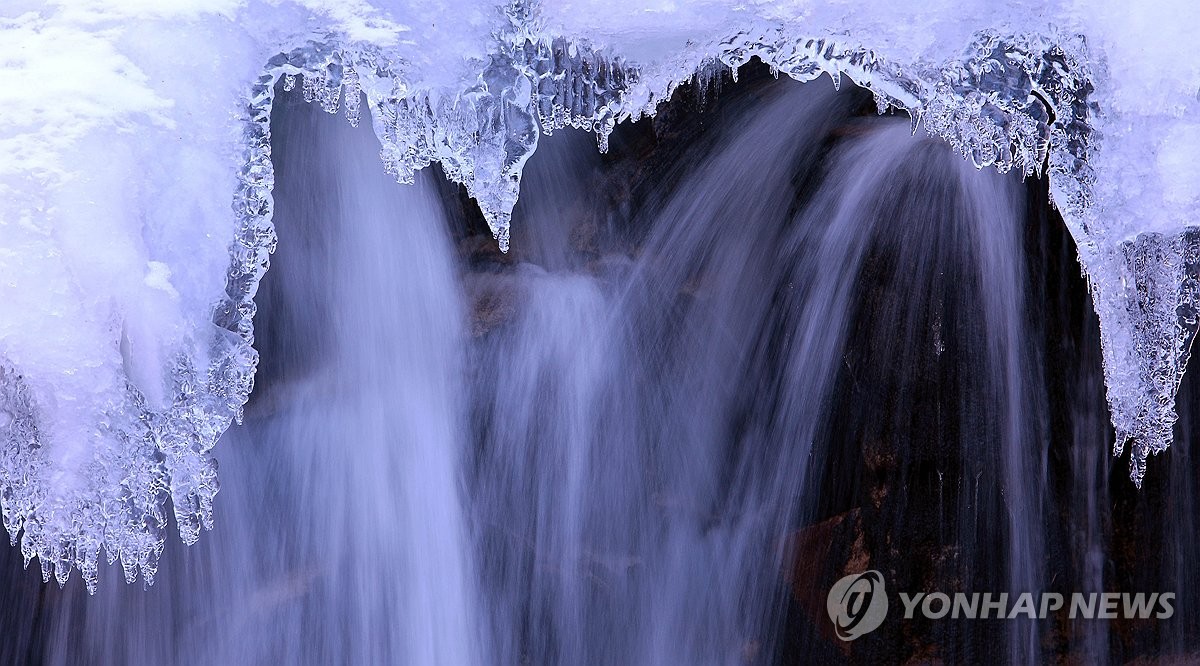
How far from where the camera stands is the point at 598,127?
214 cm

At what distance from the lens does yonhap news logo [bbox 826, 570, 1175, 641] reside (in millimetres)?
2887

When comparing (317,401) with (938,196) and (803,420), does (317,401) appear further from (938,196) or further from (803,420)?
(938,196)

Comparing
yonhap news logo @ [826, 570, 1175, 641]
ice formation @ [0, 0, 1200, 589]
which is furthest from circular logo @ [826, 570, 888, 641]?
ice formation @ [0, 0, 1200, 589]

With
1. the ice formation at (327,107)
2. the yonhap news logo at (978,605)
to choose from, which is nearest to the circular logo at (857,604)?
the yonhap news logo at (978,605)

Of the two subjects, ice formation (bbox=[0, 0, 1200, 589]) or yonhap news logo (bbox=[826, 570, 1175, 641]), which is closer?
ice formation (bbox=[0, 0, 1200, 589])

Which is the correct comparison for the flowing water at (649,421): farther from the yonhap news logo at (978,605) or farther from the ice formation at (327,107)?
the ice formation at (327,107)

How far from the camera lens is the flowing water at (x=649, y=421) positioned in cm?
284

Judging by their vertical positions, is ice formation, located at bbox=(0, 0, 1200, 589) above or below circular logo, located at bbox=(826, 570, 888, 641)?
above

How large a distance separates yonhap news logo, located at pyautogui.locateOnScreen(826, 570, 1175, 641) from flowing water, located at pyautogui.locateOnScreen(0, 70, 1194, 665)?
0.13ft

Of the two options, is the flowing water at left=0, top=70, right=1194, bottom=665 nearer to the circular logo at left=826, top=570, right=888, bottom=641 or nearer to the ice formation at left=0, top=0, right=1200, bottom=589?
the circular logo at left=826, top=570, right=888, bottom=641

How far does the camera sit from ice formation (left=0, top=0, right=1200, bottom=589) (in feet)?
6.22

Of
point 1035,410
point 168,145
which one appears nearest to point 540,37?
point 168,145

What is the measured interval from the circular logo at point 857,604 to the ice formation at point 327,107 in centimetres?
110

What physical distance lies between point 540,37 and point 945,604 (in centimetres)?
205
